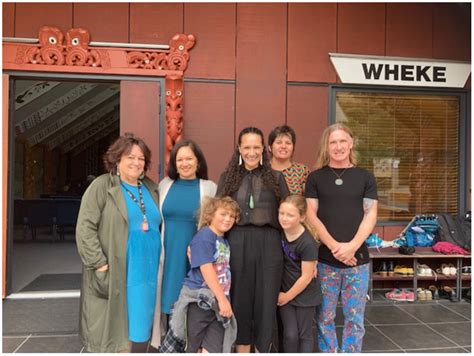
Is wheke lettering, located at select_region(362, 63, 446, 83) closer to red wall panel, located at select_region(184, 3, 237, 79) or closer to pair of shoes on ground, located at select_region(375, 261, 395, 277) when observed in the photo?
red wall panel, located at select_region(184, 3, 237, 79)

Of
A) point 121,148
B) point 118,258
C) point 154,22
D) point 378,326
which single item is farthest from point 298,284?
point 154,22

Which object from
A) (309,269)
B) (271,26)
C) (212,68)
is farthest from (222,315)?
(271,26)

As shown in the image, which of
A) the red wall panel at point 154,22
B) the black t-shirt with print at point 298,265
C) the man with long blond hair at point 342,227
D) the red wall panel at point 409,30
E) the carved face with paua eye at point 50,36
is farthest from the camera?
the red wall panel at point 409,30

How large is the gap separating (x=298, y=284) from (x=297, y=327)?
0.29 m

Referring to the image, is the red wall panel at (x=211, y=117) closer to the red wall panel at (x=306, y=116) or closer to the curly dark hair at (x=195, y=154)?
the red wall panel at (x=306, y=116)

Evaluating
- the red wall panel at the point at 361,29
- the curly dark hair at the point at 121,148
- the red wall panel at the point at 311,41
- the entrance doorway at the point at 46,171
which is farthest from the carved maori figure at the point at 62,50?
the red wall panel at the point at 361,29

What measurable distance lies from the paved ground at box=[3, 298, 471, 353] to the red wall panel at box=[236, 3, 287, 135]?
2.29 meters

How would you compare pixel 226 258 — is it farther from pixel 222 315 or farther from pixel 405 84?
pixel 405 84

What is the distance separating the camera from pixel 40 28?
397 cm

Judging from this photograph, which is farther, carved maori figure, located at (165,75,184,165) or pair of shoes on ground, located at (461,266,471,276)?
pair of shoes on ground, located at (461,266,471,276)

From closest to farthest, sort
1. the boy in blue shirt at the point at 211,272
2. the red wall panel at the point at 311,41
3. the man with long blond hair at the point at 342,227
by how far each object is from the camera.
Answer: the boy in blue shirt at the point at 211,272 → the man with long blond hair at the point at 342,227 → the red wall panel at the point at 311,41

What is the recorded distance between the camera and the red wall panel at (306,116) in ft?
14.3

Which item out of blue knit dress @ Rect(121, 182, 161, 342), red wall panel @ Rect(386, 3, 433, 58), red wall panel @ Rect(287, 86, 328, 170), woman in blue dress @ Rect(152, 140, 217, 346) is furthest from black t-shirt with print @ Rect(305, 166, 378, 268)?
red wall panel @ Rect(386, 3, 433, 58)

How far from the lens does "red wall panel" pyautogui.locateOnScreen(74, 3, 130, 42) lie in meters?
4.07
